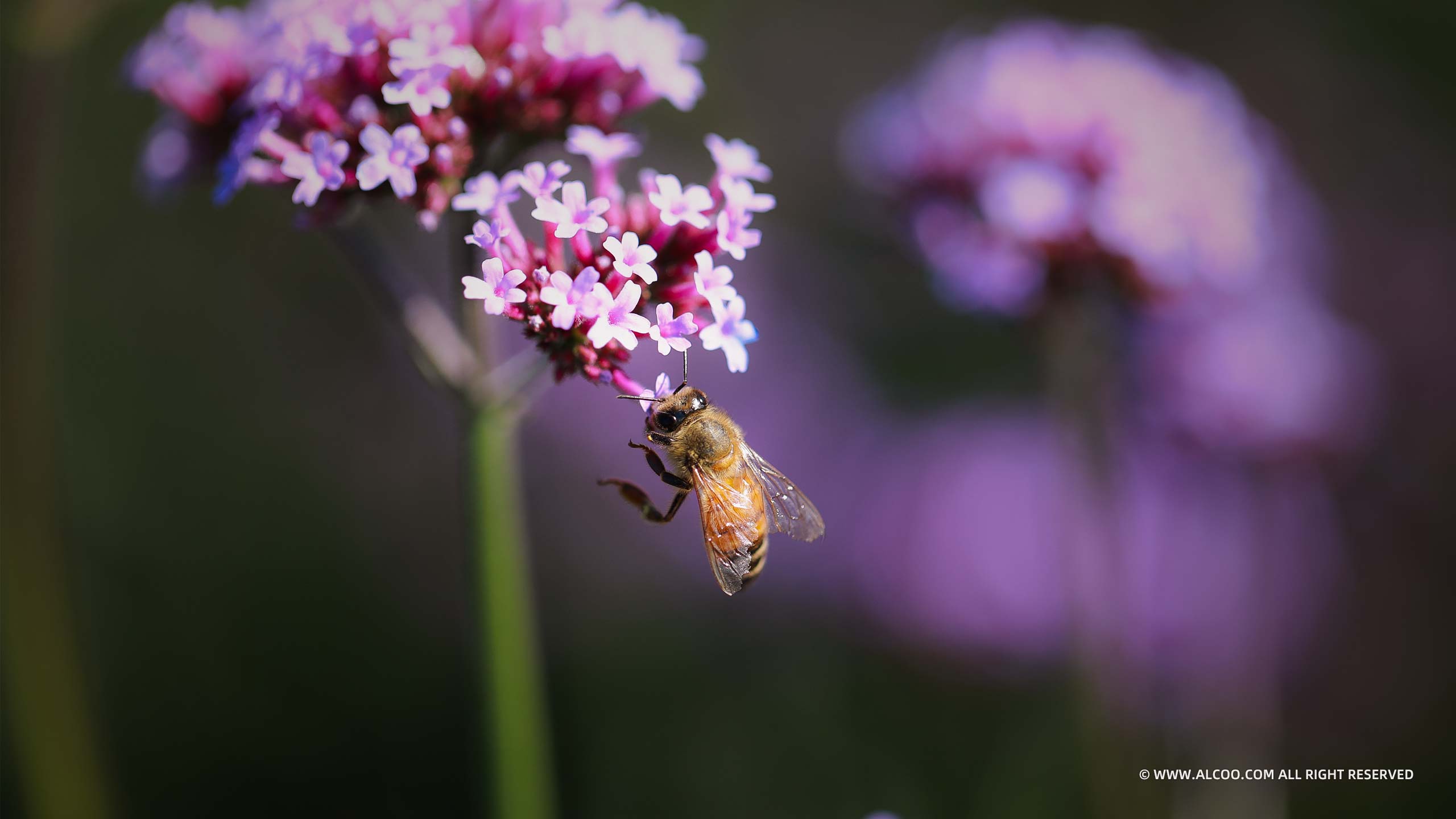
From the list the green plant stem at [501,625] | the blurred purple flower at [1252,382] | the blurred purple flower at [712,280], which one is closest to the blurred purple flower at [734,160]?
the blurred purple flower at [712,280]

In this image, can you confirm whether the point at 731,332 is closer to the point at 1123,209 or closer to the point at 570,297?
the point at 570,297

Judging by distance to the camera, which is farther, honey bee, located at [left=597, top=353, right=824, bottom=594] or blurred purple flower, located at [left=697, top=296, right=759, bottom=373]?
honey bee, located at [left=597, top=353, right=824, bottom=594]

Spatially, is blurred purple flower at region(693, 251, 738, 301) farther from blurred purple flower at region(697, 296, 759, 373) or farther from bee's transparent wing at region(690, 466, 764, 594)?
bee's transparent wing at region(690, 466, 764, 594)

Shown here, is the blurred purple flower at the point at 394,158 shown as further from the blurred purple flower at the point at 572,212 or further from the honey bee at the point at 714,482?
the honey bee at the point at 714,482

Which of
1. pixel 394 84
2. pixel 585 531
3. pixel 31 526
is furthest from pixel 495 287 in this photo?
pixel 585 531

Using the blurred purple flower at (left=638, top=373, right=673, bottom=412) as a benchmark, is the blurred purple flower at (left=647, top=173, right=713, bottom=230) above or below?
above

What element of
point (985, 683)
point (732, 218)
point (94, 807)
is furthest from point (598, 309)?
point (985, 683)

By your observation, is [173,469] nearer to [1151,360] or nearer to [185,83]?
[185,83]

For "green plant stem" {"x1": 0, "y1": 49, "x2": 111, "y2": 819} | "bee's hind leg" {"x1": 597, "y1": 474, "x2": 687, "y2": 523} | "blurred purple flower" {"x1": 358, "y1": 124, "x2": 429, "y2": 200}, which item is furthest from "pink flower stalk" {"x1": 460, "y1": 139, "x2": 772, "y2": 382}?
"green plant stem" {"x1": 0, "y1": 49, "x2": 111, "y2": 819}
